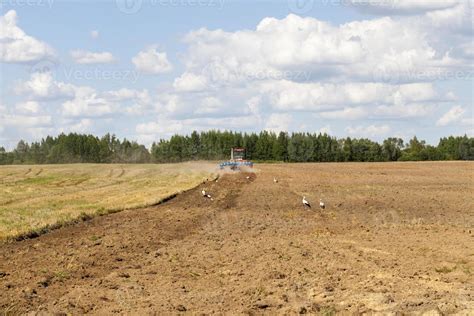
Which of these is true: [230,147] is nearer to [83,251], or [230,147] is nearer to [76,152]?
[76,152]

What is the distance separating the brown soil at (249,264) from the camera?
41.8 feet

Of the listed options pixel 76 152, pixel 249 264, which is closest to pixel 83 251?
pixel 249 264

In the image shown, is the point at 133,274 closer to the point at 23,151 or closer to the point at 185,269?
the point at 185,269

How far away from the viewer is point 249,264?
16.8 meters

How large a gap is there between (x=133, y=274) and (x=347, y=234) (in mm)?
8713

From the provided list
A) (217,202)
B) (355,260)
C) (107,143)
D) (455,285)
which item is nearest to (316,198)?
(217,202)

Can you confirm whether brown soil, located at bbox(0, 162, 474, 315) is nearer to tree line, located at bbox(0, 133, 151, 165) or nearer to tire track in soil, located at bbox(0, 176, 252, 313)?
tire track in soil, located at bbox(0, 176, 252, 313)

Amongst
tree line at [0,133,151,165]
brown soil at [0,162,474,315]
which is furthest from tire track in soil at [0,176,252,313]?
tree line at [0,133,151,165]

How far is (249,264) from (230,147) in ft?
506

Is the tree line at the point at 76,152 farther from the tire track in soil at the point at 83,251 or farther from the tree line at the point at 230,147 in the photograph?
the tire track in soil at the point at 83,251

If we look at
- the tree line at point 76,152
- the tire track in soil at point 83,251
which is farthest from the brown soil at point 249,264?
the tree line at point 76,152

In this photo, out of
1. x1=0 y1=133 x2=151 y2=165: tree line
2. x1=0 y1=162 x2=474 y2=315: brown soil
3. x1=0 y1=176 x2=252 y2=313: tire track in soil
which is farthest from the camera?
x1=0 y1=133 x2=151 y2=165: tree line

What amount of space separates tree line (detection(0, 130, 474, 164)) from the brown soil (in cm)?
13323

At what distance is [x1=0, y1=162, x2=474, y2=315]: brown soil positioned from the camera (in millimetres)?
12734
